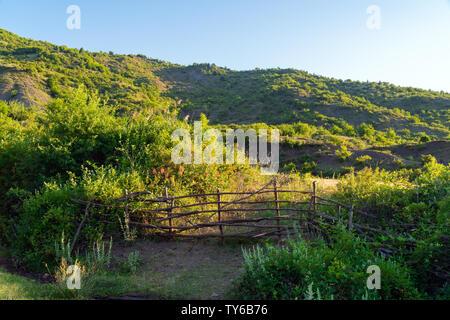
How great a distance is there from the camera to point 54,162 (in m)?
7.62

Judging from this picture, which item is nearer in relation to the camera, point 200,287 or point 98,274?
point 200,287

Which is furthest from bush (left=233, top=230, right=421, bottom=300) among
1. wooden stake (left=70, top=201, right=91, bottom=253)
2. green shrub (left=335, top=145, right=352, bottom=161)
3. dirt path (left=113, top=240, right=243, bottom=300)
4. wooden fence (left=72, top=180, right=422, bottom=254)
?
green shrub (left=335, top=145, right=352, bottom=161)

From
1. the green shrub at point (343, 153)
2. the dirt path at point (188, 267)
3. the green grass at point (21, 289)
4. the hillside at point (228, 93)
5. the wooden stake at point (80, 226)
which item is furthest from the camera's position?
the hillside at point (228, 93)

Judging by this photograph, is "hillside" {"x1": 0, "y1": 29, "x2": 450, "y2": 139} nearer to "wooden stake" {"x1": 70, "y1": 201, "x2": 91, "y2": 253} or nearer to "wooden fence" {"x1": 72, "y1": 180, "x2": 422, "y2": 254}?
"wooden fence" {"x1": 72, "y1": 180, "x2": 422, "y2": 254}

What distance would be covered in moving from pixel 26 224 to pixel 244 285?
4729 mm

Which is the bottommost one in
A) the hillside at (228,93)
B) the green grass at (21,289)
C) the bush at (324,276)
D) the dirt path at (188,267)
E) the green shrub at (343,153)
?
the dirt path at (188,267)

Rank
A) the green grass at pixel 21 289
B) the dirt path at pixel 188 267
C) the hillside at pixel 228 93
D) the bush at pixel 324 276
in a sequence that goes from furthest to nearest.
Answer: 1. the hillside at pixel 228 93
2. the dirt path at pixel 188 267
3. the green grass at pixel 21 289
4. the bush at pixel 324 276

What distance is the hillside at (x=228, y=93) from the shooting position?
2923 cm

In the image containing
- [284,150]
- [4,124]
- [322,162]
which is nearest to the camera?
[4,124]

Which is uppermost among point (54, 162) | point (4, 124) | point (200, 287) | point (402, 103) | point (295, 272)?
point (402, 103)

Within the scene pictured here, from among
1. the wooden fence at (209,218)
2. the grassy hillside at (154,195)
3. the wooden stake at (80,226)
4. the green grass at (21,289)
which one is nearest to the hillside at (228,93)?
the grassy hillside at (154,195)

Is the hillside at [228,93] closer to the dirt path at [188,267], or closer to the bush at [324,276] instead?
the dirt path at [188,267]

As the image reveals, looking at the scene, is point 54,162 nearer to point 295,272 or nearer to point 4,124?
point 4,124
